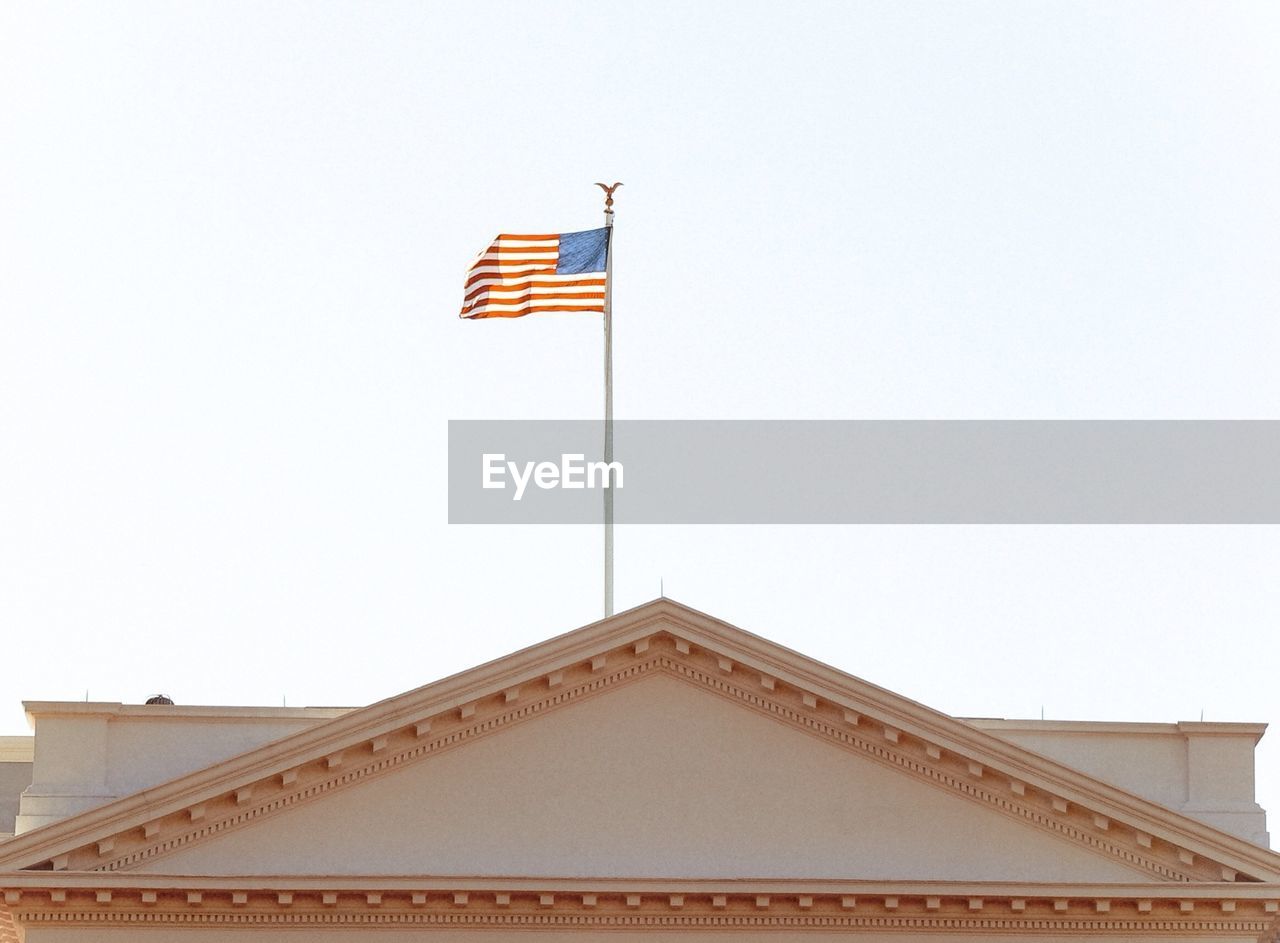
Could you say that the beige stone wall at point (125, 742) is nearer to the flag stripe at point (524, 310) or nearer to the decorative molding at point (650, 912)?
the decorative molding at point (650, 912)

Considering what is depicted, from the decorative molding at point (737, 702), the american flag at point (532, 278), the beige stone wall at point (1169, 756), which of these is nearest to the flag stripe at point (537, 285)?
the american flag at point (532, 278)

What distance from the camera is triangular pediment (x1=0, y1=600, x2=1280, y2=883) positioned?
3064 cm

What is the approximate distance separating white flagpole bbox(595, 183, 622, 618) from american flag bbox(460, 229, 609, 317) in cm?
10

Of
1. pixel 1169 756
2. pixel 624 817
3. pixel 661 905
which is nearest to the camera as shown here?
pixel 661 905

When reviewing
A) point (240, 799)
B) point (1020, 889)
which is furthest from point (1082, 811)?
point (240, 799)

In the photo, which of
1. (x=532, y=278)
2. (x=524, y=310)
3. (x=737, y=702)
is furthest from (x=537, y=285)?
(x=737, y=702)

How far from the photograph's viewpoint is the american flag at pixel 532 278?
3519 cm

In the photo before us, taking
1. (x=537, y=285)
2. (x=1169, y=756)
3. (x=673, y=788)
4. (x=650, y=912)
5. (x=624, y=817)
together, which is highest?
(x=537, y=285)

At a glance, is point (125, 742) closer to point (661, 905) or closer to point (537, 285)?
point (661, 905)

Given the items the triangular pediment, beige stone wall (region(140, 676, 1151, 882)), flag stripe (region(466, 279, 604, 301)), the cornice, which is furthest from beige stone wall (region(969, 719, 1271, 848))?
flag stripe (region(466, 279, 604, 301))

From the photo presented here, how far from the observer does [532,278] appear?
116 ft

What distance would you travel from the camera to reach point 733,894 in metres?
30.6

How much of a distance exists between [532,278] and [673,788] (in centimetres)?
795

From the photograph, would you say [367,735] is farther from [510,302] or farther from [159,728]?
[510,302]
